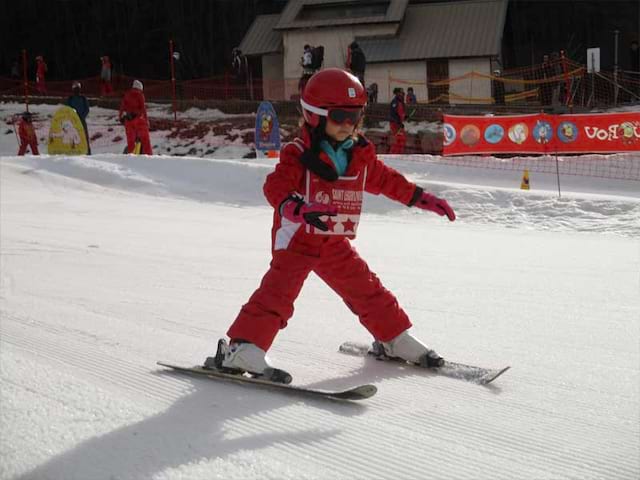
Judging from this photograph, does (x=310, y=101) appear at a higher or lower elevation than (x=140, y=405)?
higher

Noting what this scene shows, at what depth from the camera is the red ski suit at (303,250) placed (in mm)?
2953

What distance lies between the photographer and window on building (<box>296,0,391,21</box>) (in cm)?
2612

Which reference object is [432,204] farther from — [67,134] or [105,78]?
[105,78]

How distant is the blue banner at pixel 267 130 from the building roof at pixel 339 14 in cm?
1124

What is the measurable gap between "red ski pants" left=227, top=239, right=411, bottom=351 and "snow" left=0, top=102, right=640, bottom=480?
211 mm

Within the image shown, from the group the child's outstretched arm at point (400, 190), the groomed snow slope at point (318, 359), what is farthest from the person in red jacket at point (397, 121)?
the child's outstretched arm at point (400, 190)

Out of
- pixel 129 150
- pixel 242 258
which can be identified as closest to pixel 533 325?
pixel 242 258

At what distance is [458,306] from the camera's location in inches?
171

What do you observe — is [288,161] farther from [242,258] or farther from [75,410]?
[242,258]

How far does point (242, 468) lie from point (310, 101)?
150 cm

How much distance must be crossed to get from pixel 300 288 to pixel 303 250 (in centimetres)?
15

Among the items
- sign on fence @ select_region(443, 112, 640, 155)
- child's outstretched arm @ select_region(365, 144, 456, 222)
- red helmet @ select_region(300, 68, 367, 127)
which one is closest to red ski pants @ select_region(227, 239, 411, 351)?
child's outstretched arm @ select_region(365, 144, 456, 222)

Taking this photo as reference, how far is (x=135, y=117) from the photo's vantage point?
46.0 ft

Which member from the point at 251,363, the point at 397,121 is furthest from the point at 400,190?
the point at 397,121
